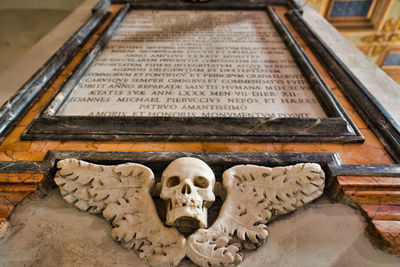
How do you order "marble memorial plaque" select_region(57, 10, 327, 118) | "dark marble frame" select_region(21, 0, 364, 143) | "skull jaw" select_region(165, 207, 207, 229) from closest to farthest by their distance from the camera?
"skull jaw" select_region(165, 207, 207, 229) → "dark marble frame" select_region(21, 0, 364, 143) → "marble memorial plaque" select_region(57, 10, 327, 118)

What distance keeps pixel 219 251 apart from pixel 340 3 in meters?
7.81

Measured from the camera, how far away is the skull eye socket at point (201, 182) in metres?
1.24

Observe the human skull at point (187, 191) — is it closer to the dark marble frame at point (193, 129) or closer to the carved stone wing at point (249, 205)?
the carved stone wing at point (249, 205)

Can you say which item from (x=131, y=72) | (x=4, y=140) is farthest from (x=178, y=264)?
(x=131, y=72)

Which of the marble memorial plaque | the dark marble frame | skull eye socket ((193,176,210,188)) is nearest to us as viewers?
skull eye socket ((193,176,210,188))

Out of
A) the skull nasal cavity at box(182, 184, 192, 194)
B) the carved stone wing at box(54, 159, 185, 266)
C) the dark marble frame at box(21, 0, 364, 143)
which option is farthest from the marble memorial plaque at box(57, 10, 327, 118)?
the skull nasal cavity at box(182, 184, 192, 194)

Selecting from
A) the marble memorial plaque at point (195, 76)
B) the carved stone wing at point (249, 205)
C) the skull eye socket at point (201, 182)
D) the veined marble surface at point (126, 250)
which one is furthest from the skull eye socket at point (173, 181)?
the marble memorial plaque at point (195, 76)

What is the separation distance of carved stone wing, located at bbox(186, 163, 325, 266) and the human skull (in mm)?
103

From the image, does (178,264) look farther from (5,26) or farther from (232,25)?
(5,26)

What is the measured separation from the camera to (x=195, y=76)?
86.4 inches

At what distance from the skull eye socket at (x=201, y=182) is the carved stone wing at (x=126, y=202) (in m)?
0.27

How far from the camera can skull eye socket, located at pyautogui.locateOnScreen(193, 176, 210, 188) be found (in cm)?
124

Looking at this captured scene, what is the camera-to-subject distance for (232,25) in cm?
313

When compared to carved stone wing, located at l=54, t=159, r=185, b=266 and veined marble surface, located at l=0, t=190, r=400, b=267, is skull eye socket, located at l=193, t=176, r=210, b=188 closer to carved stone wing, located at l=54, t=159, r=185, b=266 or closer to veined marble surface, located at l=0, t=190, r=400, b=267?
carved stone wing, located at l=54, t=159, r=185, b=266
